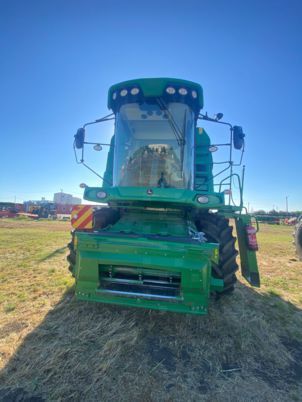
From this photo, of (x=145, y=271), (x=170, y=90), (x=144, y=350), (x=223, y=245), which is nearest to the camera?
(x=144, y=350)

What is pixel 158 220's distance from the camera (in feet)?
12.6

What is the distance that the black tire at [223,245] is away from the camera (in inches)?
129

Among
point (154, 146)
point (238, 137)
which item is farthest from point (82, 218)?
point (238, 137)

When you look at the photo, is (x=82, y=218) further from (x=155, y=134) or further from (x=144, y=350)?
(x=144, y=350)

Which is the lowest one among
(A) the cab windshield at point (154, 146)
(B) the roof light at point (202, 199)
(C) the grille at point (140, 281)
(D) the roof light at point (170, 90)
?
(C) the grille at point (140, 281)

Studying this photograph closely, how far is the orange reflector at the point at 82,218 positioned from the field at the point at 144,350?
42.6 inches

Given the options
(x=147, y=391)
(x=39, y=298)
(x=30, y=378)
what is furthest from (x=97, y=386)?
(x=39, y=298)

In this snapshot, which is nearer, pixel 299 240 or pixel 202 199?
pixel 202 199

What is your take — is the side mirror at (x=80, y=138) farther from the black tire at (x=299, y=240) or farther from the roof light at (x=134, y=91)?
the black tire at (x=299, y=240)

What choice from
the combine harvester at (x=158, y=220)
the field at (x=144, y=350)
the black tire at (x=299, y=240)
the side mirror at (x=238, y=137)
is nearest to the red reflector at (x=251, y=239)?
the combine harvester at (x=158, y=220)

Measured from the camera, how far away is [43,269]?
516cm

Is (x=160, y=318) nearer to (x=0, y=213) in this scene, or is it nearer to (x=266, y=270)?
(x=266, y=270)

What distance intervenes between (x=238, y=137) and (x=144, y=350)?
3.36m

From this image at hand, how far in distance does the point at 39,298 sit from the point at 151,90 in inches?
143
